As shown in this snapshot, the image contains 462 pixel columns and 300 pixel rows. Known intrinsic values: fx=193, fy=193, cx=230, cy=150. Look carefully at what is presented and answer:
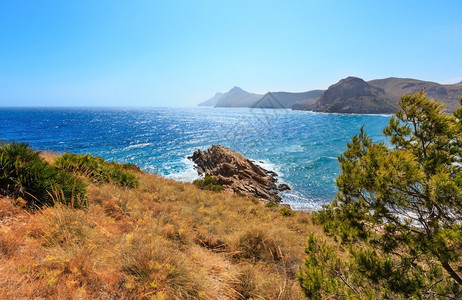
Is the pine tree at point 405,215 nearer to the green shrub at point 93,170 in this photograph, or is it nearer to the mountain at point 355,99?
the green shrub at point 93,170

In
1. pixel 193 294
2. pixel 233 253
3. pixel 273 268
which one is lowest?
pixel 273 268

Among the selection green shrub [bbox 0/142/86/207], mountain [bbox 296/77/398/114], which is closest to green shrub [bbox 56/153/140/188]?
green shrub [bbox 0/142/86/207]

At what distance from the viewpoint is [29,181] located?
4730mm

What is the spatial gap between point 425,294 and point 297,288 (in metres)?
2.01

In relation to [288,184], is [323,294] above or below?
above

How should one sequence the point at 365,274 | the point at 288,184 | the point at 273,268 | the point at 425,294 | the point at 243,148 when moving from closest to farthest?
the point at 425,294 → the point at 365,274 → the point at 273,268 → the point at 288,184 → the point at 243,148

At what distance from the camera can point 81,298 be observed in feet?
7.80

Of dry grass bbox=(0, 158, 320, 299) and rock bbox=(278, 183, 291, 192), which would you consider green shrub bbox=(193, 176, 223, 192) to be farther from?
dry grass bbox=(0, 158, 320, 299)

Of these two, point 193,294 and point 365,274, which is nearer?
point 193,294

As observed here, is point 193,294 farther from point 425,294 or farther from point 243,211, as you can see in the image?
point 243,211

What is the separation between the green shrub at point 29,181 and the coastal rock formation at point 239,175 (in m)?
18.2

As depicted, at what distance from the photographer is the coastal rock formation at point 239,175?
23938 millimetres

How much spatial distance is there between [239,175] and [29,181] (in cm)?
2374

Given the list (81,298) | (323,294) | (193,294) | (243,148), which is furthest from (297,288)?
(243,148)
